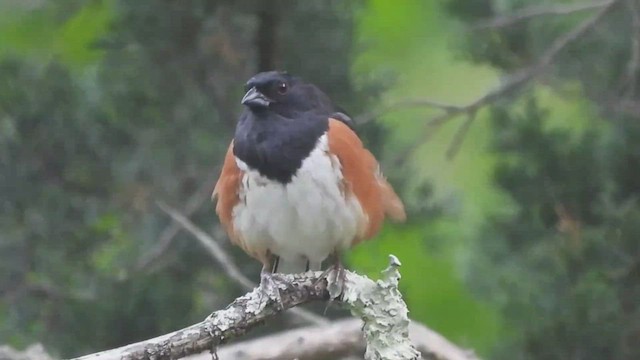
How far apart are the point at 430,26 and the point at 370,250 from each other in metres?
1.05

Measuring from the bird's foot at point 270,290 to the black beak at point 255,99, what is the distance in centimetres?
47

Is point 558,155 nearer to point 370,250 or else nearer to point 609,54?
point 609,54

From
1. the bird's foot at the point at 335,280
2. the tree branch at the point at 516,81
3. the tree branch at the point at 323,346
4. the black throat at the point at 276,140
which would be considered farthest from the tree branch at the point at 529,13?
the bird's foot at the point at 335,280

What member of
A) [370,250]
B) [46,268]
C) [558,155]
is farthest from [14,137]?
[558,155]

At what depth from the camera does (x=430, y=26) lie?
16.0 feet

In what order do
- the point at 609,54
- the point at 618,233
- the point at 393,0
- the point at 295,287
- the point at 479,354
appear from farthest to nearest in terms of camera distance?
the point at 393,0, the point at 479,354, the point at 609,54, the point at 618,233, the point at 295,287

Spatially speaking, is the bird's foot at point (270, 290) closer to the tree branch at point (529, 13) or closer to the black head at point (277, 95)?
the black head at point (277, 95)

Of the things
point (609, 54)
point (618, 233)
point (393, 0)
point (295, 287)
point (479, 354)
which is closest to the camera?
point (295, 287)

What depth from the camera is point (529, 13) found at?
11.9ft

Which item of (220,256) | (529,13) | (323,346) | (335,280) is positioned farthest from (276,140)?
(529,13)

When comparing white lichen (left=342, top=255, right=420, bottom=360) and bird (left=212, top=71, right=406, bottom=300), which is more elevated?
bird (left=212, top=71, right=406, bottom=300)

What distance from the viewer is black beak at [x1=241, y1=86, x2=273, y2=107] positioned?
8.77 ft

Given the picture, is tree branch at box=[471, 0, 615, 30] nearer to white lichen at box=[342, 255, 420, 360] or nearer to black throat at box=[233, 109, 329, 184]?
black throat at box=[233, 109, 329, 184]

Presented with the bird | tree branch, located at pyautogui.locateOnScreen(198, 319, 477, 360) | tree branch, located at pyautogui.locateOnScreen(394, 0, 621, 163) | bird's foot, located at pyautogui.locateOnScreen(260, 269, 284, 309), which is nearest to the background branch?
tree branch, located at pyautogui.locateOnScreen(198, 319, 477, 360)
